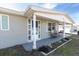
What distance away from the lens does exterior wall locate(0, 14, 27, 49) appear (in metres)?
9.52

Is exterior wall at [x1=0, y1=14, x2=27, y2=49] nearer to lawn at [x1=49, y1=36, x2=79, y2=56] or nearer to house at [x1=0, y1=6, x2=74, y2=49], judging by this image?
house at [x1=0, y1=6, x2=74, y2=49]

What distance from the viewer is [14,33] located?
34.3ft

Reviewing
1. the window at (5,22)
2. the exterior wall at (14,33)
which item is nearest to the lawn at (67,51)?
the exterior wall at (14,33)

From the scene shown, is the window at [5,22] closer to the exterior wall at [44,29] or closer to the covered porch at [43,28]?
the covered porch at [43,28]

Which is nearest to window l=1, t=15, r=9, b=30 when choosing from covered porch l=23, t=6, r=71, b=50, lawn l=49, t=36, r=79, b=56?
covered porch l=23, t=6, r=71, b=50

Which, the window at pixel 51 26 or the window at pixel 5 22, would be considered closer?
the window at pixel 5 22

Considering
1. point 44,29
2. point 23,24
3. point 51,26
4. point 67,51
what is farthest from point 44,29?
point 67,51

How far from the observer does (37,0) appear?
338 inches

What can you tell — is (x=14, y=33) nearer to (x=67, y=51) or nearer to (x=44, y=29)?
(x=44, y=29)

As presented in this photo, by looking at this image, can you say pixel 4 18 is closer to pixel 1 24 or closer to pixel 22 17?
pixel 1 24

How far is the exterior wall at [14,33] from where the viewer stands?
952 cm

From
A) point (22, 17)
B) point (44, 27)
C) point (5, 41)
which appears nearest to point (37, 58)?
point (5, 41)

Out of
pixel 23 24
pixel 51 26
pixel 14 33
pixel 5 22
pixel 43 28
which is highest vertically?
pixel 5 22

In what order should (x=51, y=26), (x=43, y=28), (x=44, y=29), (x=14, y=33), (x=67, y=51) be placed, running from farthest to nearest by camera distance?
(x=51, y=26), (x=44, y=29), (x=43, y=28), (x=14, y=33), (x=67, y=51)
